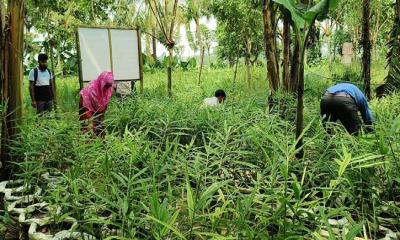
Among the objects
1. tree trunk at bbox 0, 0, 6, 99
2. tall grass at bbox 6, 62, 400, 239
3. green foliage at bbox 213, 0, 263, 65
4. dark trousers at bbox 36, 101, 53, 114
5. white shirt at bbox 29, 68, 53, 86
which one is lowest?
tall grass at bbox 6, 62, 400, 239

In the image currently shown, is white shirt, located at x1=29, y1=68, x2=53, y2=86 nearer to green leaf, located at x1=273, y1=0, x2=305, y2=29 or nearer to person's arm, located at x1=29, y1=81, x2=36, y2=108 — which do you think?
person's arm, located at x1=29, y1=81, x2=36, y2=108

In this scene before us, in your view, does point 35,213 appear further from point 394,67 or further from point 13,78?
point 394,67

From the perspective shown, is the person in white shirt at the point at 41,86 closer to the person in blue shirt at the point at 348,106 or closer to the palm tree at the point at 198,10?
the person in blue shirt at the point at 348,106

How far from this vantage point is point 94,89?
5238 millimetres

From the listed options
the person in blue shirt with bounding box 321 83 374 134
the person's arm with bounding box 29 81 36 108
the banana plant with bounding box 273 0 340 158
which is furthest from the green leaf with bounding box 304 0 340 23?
the person's arm with bounding box 29 81 36 108

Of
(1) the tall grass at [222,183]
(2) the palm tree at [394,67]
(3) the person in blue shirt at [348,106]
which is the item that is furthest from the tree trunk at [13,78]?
(2) the palm tree at [394,67]

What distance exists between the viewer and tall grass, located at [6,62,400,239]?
1.92 metres

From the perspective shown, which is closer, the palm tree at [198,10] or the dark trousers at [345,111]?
the dark trousers at [345,111]

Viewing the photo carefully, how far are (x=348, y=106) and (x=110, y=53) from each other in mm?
4774

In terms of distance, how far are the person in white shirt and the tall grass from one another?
3.04 m

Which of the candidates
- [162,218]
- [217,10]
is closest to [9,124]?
[162,218]

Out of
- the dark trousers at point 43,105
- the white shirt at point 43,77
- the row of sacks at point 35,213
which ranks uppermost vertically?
the white shirt at point 43,77

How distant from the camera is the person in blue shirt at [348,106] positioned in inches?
159

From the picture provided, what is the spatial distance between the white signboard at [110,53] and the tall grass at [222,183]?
138 inches
